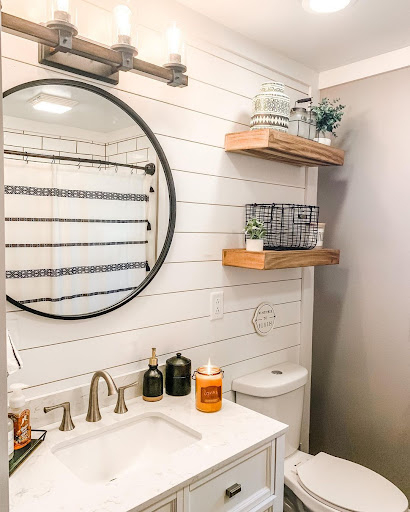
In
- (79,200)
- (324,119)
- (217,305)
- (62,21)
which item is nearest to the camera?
(62,21)

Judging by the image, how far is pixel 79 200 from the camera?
4.69 ft

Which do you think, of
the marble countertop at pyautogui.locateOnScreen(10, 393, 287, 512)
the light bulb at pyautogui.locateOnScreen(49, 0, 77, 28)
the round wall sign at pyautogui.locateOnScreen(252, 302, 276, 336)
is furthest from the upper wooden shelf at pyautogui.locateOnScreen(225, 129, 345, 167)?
the marble countertop at pyautogui.locateOnScreen(10, 393, 287, 512)

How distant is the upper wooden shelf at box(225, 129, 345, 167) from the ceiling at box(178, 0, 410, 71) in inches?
18.0

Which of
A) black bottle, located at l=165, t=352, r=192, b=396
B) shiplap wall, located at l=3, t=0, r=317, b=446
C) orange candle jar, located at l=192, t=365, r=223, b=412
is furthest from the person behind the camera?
black bottle, located at l=165, t=352, r=192, b=396

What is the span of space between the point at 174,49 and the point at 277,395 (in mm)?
1472

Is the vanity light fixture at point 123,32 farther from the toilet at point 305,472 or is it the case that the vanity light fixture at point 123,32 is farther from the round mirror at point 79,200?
the toilet at point 305,472

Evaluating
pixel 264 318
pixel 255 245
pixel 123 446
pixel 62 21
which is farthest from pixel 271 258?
pixel 62 21

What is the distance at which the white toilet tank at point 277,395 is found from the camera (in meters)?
1.92

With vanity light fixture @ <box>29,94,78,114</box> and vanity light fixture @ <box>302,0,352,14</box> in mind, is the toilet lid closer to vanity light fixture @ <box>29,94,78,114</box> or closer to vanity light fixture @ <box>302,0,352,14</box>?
vanity light fixture @ <box>29,94,78,114</box>

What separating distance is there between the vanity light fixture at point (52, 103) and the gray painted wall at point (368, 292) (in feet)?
4.85

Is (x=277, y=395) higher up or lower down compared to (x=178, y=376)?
lower down

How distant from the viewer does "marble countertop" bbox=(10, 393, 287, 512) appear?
1.04m

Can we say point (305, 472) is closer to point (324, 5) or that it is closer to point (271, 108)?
point (271, 108)

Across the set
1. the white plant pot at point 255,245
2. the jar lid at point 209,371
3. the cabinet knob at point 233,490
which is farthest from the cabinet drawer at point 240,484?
the white plant pot at point 255,245
